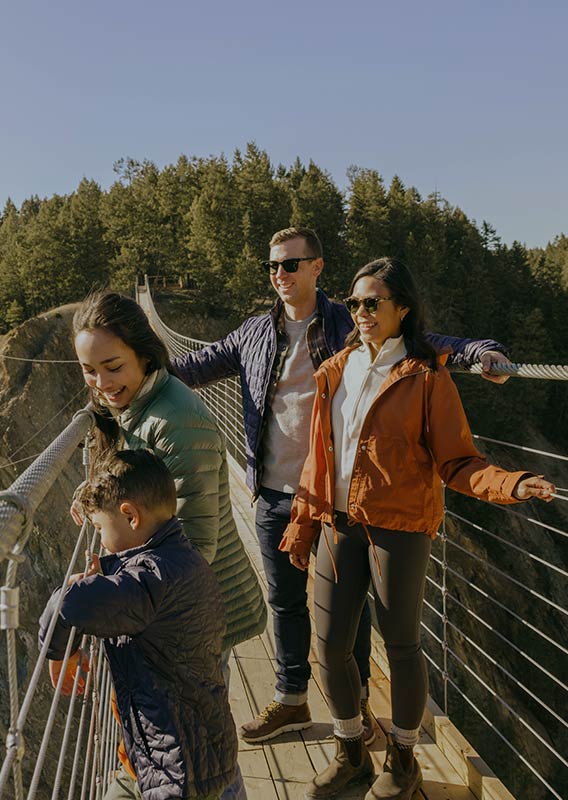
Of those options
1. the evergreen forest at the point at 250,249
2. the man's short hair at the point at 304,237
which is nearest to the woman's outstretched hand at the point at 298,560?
the man's short hair at the point at 304,237

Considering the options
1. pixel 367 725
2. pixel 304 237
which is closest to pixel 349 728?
pixel 367 725

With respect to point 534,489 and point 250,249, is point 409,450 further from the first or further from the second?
point 250,249

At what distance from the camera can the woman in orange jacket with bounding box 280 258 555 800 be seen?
190cm

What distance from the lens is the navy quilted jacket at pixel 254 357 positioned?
2.48 m

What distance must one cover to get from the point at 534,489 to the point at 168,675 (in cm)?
87

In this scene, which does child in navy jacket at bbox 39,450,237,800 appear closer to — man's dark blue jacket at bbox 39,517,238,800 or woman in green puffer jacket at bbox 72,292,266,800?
man's dark blue jacket at bbox 39,517,238,800

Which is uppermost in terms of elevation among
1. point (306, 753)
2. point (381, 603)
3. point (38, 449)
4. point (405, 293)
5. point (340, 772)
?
point (405, 293)

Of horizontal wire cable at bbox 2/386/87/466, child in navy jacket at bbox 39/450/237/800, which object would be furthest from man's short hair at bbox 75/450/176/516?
horizontal wire cable at bbox 2/386/87/466

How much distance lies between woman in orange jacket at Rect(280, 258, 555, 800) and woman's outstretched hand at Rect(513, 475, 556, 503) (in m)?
0.16

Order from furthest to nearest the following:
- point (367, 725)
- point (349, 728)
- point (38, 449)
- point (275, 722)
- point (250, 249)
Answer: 1. point (250, 249)
2. point (38, 449)
3. point (275, 722)
4. point (367, 725)
5. point (349, 728)

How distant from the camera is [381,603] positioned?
1.95 meters

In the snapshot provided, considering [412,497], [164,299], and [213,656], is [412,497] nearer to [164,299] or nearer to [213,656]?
[213,656]

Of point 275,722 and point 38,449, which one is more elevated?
point 275,722

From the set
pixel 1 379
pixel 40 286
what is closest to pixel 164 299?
pixel 40 286
